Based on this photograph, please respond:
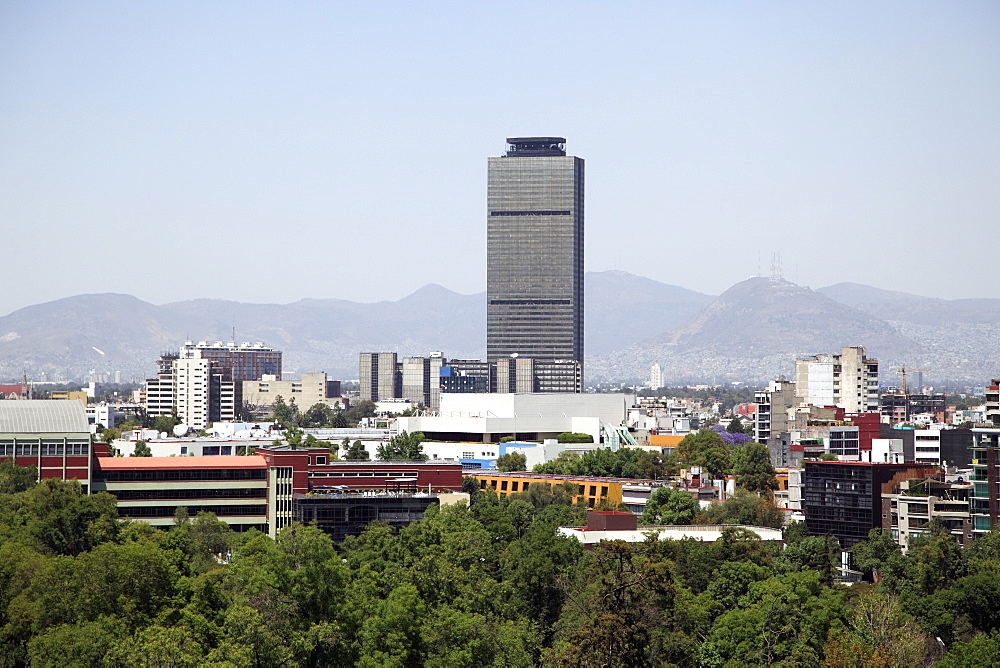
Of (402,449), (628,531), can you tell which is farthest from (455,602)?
(402,449)

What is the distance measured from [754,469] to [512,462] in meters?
27.1

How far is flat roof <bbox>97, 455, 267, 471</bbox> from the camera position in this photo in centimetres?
9319

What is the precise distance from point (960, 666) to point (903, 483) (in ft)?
138

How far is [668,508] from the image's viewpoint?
104375mm

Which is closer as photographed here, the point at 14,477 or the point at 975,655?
the point at 975,655

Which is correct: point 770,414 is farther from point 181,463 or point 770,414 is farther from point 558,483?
point 181,463

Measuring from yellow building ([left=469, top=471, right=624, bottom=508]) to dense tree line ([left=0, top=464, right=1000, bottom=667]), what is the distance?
3849 cm

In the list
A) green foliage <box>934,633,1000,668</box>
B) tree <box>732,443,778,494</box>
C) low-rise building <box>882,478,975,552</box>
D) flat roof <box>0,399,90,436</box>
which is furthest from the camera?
tree <box>732,443,778,494</box>

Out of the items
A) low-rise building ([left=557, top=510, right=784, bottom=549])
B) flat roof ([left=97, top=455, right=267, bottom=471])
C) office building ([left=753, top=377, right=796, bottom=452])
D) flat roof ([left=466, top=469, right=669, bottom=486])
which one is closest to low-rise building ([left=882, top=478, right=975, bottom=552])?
low-rise building ([left=557, top=510, right=784, bottom=549])

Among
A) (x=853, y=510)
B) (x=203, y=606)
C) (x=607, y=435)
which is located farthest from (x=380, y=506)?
(x=607, y=435)

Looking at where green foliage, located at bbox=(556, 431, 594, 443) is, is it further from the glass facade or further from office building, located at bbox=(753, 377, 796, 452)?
the glass facade

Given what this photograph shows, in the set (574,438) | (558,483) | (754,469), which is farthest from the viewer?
(574,438)

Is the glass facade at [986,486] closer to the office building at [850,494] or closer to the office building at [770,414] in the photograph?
the office building at [850,494]

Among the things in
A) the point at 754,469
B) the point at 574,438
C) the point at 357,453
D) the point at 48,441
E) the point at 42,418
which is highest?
the point at 42,418
